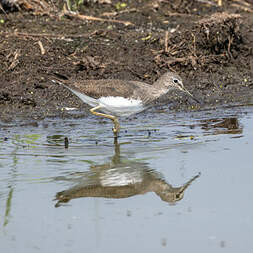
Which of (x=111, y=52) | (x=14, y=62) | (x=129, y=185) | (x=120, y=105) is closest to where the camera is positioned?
(x=129, y=185)

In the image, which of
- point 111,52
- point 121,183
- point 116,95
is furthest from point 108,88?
point 111,52

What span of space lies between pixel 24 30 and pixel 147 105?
3897mm

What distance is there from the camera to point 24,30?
11.4 meters

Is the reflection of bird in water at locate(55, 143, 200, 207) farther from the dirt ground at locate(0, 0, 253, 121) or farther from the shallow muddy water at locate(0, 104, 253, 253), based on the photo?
the dirt ground at locate(0, 0, 253, 121)

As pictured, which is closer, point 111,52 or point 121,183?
point 121,183

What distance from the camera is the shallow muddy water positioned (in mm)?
4910

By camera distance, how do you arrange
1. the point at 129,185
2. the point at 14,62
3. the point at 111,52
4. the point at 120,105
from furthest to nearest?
1. the point at 111,52
2. the point at 14,62
3. the point at 120,105
4. the point at 129,185

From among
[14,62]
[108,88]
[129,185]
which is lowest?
[129,185]

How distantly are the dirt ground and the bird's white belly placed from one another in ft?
4.31

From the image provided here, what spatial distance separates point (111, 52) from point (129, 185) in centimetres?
512

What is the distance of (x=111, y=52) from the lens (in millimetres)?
11031

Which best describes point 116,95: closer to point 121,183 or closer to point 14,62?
point 121,183

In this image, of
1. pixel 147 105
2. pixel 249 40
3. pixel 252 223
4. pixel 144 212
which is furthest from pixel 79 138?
pixel 249 40

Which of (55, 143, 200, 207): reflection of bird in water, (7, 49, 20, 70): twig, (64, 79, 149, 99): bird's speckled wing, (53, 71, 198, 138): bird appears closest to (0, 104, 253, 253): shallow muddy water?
(55, 143, 200, 207): reflection of bird in water
